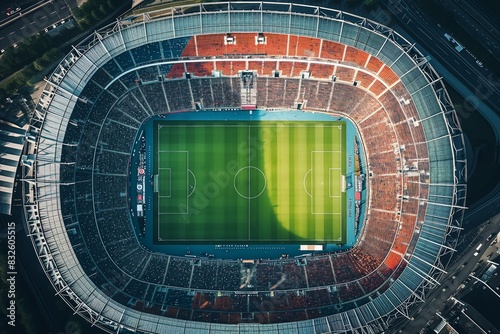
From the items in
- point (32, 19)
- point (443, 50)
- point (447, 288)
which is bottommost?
point (447, 288)

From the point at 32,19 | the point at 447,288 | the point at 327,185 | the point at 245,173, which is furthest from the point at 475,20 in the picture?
the point at 32,19

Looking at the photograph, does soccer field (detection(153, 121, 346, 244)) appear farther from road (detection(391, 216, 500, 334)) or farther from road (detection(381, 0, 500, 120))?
road (detection(381, 0, 500, 120))

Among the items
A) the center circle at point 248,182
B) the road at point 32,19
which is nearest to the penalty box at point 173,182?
the center circle at point 248,182

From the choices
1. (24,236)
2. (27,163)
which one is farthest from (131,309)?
(27,163)

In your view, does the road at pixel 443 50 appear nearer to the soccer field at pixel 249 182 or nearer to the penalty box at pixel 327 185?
the soccer field at pixel 249 182

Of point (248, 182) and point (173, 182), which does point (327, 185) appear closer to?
point (248, 182)

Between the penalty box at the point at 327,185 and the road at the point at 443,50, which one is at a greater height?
the road at the point at 443,50
